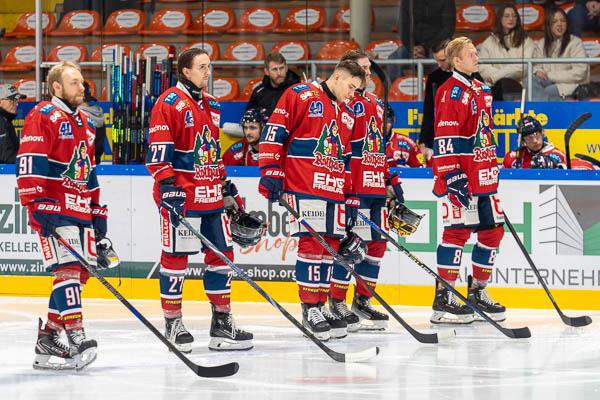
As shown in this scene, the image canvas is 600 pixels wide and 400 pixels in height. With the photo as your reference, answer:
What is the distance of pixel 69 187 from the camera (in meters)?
5.84

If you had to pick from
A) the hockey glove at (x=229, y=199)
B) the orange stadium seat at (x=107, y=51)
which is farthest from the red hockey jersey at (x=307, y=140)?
the orange stadium seat at (x=107, y=51)

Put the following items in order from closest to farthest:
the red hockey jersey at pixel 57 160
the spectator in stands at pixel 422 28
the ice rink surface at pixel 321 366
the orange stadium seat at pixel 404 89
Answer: the ice rink surface at pixel 321 366 → the red hockey jersey at pixel 57 160 → the orange stadium seat at pixel 404 89 → the spectator in stands at pixel 422 28

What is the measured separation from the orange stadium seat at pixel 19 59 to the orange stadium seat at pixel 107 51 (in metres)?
0.66

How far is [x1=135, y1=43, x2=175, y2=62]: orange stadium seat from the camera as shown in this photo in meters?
9.72

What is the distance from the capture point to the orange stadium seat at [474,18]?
9195 mm

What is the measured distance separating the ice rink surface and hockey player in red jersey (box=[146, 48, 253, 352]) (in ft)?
1.10

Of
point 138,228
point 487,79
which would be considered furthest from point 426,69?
point 138,228

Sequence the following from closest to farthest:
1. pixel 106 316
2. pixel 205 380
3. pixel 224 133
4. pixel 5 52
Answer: pixel 205 380, pixel 106 316, pixel 224 133, pixel 5 52

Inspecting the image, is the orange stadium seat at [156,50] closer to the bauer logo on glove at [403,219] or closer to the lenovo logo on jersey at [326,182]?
the bauer logo on glove at [403,219]

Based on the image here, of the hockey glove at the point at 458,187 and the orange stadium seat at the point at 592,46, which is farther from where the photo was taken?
the orange stadium seat at the point at 592,46

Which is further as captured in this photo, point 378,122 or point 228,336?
point 378,122

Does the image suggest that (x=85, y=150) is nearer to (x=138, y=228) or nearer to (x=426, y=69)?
(x=138, y=228)

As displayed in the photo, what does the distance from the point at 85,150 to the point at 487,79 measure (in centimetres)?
402

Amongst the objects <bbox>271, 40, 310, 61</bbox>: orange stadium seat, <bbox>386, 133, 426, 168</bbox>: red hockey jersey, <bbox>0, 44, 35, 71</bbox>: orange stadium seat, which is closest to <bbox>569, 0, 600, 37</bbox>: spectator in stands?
<bbox>386, 133, 426, 168</bbox>: red hockey jersey
